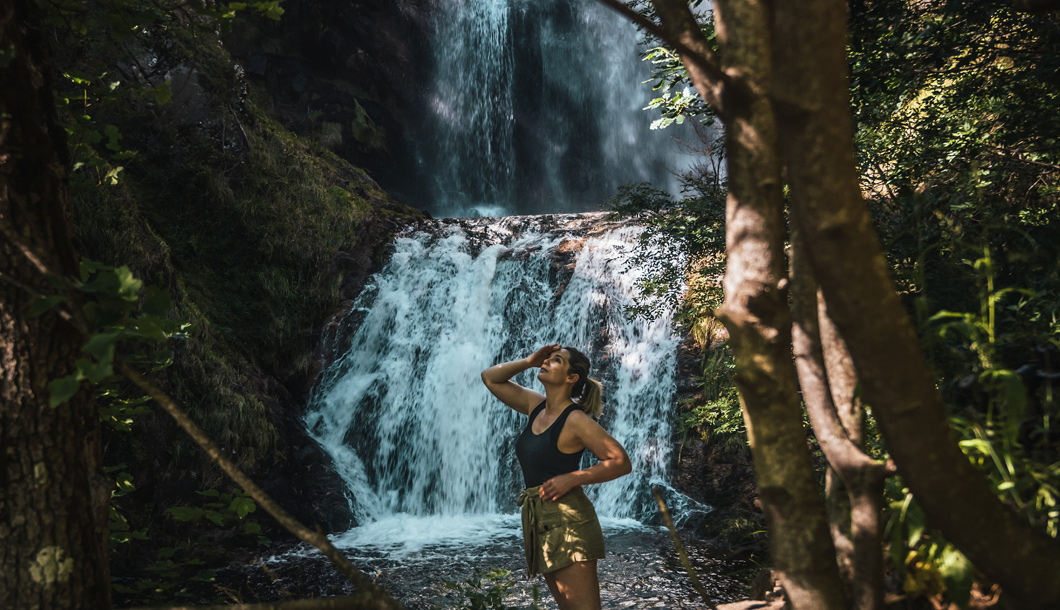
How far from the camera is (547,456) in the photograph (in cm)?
321

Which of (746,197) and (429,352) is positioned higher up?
(429,352)

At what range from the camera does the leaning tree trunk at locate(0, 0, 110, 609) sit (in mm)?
1538

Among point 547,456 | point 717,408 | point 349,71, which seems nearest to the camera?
point 547,456

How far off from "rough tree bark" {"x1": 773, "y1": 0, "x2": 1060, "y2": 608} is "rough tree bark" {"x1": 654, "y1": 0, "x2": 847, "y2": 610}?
6.8 inches

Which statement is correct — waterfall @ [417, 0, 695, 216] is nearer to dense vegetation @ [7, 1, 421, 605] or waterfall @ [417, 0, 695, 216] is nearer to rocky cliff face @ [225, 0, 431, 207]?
rocky cliff face @ [225, 0, 431, 207]

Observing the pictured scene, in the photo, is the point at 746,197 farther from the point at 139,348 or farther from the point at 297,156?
the point at 297,156

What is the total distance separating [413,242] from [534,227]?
7.85 ft

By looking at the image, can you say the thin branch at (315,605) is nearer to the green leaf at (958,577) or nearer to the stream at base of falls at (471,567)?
the green leaf at (958,577)

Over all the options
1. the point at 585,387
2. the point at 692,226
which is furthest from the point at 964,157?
the point at 585,387

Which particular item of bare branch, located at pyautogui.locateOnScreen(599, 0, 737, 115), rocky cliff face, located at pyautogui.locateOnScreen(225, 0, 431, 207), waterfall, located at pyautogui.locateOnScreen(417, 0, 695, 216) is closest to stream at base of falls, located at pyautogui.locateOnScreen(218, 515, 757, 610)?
bare branch, located at pyautogui.locateOnScreen(599, 0, 737, 115)

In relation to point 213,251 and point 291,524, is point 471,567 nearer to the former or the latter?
point 291,524

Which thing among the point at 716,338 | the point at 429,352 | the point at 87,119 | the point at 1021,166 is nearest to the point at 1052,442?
the point at 1021,166

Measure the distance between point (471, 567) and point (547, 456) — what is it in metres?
4.05

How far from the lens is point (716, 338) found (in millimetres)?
9133
